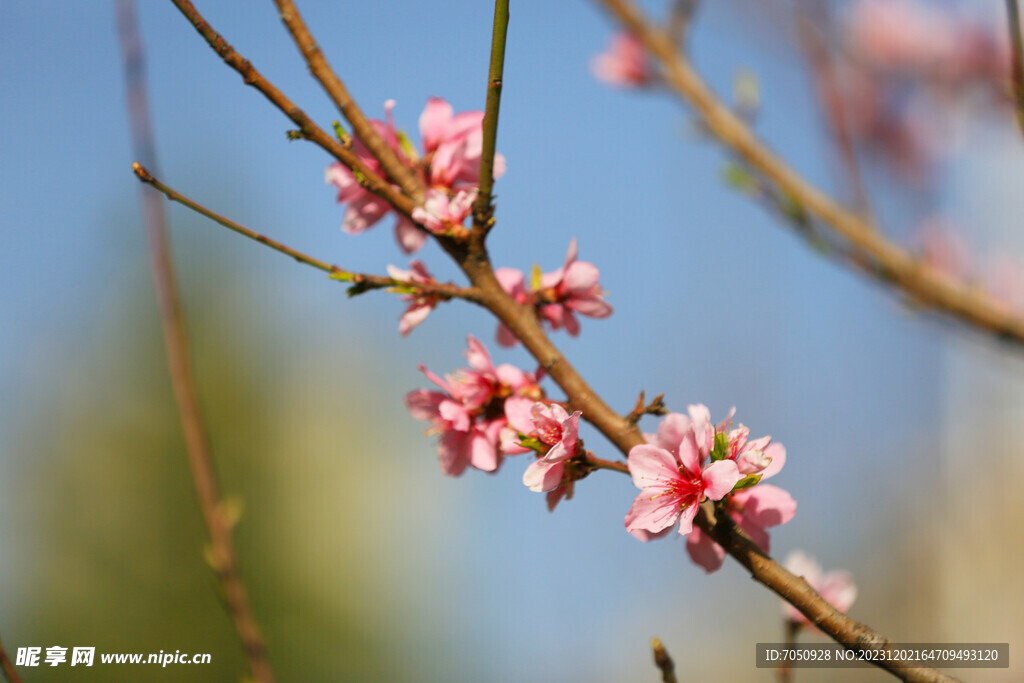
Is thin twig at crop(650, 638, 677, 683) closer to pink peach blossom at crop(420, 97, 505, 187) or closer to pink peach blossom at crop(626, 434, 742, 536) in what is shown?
pink peach blossom at crop(626, 434, 742, 536)

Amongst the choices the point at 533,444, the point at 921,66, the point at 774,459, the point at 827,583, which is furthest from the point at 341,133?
the point at 921,66

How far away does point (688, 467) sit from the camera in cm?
90

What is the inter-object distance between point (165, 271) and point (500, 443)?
0.71 m

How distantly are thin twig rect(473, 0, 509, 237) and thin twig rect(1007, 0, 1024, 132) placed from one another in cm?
78

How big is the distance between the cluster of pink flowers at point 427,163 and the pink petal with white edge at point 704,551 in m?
0.64

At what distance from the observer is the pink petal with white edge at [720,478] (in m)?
0.83

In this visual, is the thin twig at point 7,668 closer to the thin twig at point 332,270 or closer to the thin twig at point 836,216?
the thin twig at point 332,270

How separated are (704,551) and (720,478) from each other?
259 mm

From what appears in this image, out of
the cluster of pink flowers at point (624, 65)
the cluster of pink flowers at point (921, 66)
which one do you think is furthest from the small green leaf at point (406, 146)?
the cluster of pink flowers at point (921, 66)

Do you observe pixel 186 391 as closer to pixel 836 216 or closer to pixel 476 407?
pixel 476 407

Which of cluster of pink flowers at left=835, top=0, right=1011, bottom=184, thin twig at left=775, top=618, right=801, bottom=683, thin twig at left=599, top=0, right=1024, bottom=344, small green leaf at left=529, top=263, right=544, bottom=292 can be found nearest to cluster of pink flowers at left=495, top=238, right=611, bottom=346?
small green leaf at left=529, top=263, right=544, bottom=292

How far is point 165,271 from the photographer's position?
1.31 meters

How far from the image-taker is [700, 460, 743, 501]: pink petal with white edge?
0.83 meters

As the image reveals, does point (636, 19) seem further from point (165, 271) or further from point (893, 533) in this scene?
point (893, 533)
